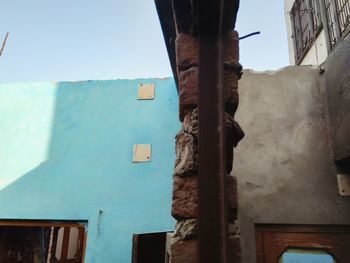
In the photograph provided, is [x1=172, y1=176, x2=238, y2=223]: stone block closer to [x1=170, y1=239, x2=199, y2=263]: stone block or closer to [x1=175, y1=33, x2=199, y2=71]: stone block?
[x1=170, y1=239, x2=199, y2=263]: stone block

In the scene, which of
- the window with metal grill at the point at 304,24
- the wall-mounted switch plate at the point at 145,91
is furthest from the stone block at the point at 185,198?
the window with metal grill at the point at 304,24

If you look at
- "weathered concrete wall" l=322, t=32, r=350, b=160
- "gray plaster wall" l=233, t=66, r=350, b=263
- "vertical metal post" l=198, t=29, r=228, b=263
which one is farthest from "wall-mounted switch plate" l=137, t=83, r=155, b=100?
"vertical metal post" l=198, t=29, r=228, b=263

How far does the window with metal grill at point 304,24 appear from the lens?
3.71m

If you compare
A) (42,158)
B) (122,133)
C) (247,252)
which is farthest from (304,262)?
(42,158)

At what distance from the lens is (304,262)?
235 centimetres

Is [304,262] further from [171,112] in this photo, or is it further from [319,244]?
[171,112]

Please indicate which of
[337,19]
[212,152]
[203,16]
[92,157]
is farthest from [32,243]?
[337,19]

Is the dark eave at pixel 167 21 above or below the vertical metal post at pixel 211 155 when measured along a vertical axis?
above

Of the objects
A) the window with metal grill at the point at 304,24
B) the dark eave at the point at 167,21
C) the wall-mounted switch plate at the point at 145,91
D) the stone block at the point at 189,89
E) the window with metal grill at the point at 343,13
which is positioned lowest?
the stone block at the point at 189,89

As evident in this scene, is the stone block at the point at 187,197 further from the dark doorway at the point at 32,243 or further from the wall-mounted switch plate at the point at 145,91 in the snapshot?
the wall-mounted switch plate at the point at 145,91

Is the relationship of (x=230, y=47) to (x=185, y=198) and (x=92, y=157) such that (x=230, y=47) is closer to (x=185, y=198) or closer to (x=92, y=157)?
(x=185, y=198)

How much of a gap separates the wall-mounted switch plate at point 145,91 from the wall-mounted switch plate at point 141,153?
555 millimetres

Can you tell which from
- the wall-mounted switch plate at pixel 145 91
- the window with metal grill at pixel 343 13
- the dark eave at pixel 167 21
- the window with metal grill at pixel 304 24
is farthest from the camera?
the window with metal grill at pixel 304 24

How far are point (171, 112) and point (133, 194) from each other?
95 cm
